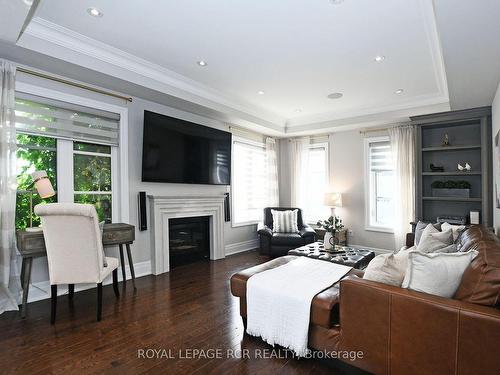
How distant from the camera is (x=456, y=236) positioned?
306 cm

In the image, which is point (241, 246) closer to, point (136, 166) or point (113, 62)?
point (136, 166)

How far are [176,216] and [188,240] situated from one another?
59 cm

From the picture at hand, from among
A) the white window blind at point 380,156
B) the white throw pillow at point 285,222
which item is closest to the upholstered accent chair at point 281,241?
the white throw pillow at point 285,222

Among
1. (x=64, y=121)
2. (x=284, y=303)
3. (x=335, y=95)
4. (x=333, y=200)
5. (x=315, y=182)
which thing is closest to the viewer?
(x=284, y=303)

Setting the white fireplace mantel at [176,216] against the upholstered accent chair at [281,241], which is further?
the upholstered accent chair at [281,241]

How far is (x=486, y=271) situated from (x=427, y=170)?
4040 mm

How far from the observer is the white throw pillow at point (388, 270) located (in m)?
1.84

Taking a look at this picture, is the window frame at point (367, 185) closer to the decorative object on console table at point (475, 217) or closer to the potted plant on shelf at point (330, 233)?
the decorative object on console table at point (475, 217)

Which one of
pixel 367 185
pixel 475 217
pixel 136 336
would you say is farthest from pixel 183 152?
pixel 475 217

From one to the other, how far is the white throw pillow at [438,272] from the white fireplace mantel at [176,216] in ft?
11.1

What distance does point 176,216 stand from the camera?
442 cm

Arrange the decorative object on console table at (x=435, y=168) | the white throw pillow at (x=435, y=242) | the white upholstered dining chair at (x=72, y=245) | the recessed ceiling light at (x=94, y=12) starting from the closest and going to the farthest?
the recessed ceiling light at (x=94, y=12) → the white upholstered dining chair at (x=72, y=245) → the white throw pillow at (x=435, y=242) → the decorative object on console table at (x=435, y=168)

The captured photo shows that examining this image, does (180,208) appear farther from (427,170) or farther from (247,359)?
(427,170)

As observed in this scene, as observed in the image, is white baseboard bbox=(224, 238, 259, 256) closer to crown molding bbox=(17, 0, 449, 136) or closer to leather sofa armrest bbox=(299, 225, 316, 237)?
leather sofa armrest bbox=(299, 225, 316, 237)
